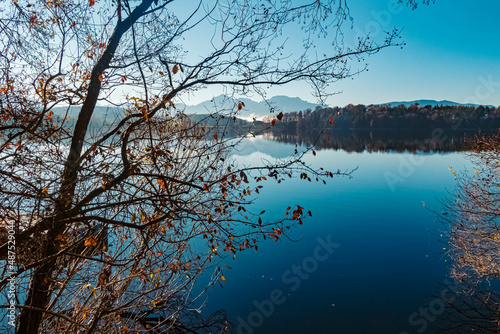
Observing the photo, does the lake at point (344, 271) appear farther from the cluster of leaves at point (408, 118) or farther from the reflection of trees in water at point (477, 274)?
the cluster of leaves at point (408, 118)

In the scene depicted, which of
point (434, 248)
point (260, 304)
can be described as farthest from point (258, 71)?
point (434, 248)

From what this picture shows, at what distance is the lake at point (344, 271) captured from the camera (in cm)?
852

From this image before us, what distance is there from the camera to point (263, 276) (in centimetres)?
1047

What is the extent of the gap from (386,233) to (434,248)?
1909mm

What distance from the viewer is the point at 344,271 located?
1097 centimetres

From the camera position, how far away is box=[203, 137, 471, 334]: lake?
27.9ft

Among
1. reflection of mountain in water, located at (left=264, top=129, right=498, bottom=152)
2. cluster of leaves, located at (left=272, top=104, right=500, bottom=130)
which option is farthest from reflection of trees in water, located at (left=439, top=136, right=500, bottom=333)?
cluster of leaves, located at (left=272, top=104, right=500, bottom=130)

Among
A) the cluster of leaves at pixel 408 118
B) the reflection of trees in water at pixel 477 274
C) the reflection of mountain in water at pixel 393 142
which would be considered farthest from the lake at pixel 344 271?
the cluster of leaves at pixel 408 118

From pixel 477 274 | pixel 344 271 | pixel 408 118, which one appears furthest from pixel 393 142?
pixel 344 271

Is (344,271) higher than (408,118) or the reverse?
→ the reverse

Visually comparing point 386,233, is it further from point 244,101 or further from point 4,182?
point 4,182

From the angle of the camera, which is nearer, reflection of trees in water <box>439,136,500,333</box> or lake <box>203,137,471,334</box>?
reflection of trees in water <box>439,136,500,333</box>

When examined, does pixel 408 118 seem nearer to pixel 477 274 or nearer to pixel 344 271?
pixel 477 274

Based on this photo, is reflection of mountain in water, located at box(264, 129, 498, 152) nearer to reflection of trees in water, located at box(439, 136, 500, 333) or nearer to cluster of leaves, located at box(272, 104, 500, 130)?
cluster of leaves, located at box(272, 104, 500, 130)
